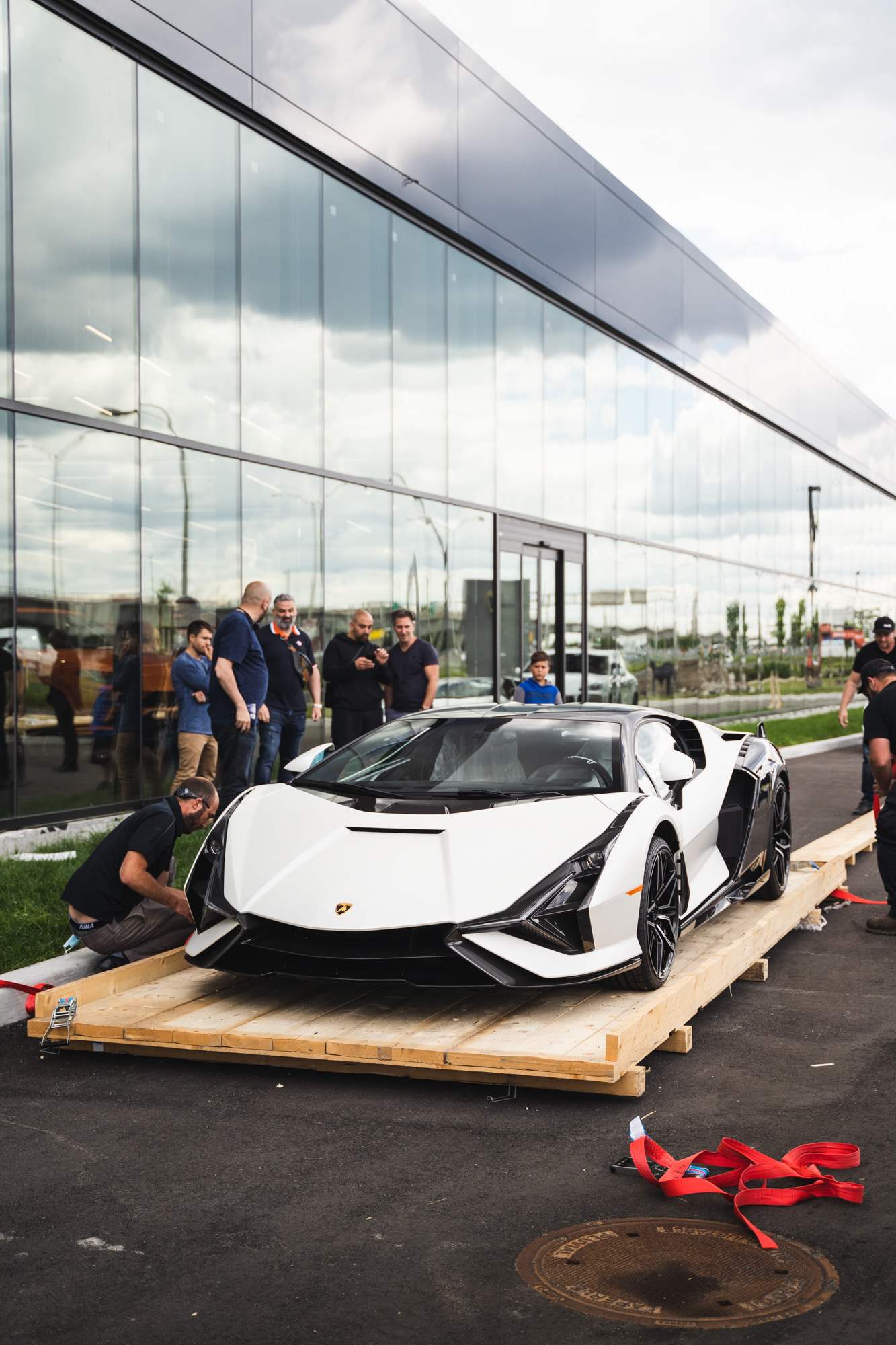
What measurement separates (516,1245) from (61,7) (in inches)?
440

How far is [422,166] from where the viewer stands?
54.2 feet

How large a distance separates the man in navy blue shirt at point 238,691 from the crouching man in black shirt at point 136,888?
11.2ft

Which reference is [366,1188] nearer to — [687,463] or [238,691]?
[238,691]

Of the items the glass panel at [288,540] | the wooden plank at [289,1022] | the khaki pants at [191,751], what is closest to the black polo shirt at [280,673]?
the khaki pants at [191,751]

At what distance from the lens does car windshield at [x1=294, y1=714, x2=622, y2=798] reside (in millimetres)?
6176

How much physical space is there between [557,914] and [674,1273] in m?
1.88

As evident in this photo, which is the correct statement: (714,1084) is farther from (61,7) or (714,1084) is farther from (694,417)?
(694,417)

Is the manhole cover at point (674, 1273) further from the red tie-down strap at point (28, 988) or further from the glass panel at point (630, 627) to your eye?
the glass panel at point (630, 627)

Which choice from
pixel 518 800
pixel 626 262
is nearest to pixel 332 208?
pixel 626 262

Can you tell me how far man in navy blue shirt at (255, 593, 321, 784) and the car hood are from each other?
552 cm

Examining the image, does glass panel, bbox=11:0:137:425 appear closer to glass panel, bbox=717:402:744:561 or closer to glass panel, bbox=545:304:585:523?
glass panel, bbox=545:304:585:523

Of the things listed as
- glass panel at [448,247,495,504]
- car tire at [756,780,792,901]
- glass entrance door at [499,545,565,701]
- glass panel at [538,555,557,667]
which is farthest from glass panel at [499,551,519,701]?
car tire at [756,780,792,901]

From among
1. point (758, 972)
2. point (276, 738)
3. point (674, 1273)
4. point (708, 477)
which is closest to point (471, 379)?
point (276, 738)

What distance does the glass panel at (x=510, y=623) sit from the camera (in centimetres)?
1891
